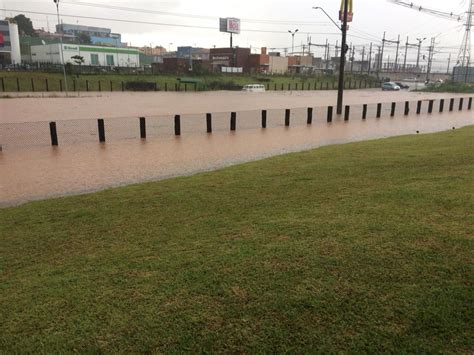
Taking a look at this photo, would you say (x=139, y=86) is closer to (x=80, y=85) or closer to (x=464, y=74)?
(x=80, y=85)

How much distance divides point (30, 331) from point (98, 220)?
2.56 meters

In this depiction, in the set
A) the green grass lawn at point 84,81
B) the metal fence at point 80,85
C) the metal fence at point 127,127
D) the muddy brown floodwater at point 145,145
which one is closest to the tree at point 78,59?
the green grass lawn at point 84,81

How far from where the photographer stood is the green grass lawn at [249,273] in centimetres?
288

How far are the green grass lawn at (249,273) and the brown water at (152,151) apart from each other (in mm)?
3204

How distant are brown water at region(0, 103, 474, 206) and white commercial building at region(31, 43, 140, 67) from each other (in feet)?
221

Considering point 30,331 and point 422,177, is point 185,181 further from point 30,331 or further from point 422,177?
point 30,331

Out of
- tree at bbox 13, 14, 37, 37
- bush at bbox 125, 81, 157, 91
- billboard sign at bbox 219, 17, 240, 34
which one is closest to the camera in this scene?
bush at bbox 125, 81, 157, 91

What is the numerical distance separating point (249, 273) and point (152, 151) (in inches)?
384

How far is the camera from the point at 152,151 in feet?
42.3

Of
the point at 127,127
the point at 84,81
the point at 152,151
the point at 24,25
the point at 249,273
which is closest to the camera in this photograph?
the point at 249,273

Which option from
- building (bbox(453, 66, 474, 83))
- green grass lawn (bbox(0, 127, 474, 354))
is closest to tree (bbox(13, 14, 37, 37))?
building (bbox(453, 66, 474, 83))

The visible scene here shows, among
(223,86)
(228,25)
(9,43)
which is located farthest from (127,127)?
(228,25)

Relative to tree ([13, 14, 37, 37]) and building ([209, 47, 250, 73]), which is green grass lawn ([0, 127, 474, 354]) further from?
tree ([13, 14, 37, 37])

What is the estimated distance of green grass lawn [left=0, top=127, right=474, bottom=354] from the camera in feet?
9.45
